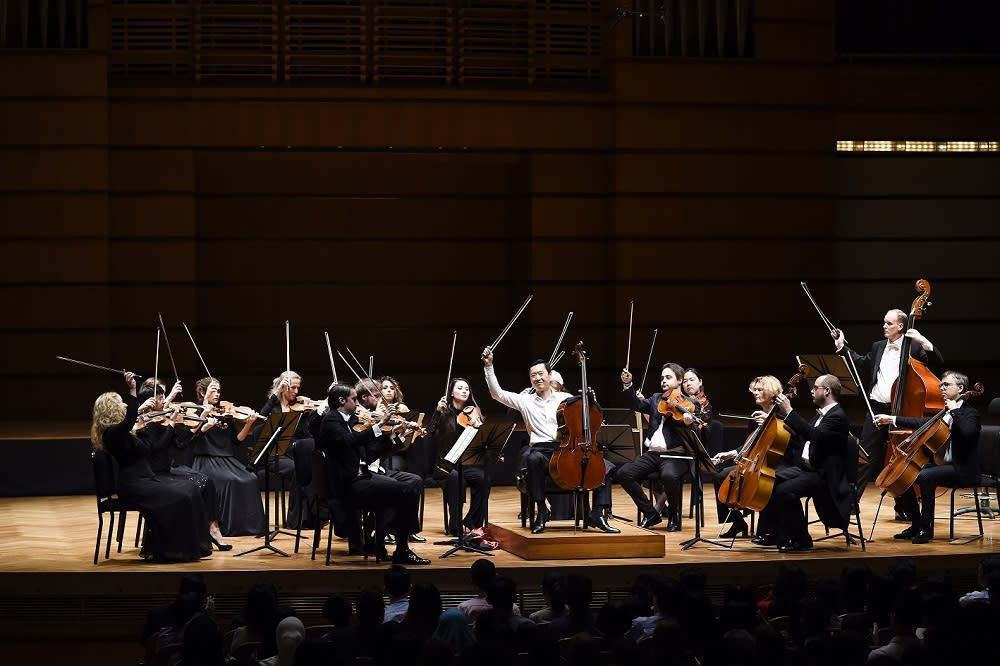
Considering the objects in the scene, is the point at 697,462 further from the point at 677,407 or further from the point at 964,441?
the point at 964,441

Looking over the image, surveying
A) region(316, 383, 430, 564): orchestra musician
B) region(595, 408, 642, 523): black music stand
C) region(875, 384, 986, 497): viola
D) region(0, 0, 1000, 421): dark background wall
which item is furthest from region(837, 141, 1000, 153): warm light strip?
region(316, 383, 430, 564): orchestra musician

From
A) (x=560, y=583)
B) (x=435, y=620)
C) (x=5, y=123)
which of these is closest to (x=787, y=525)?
(x=560, y=583)

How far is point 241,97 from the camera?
10992mm

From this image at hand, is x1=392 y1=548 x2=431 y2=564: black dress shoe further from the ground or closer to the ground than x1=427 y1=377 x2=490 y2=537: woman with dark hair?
closer to the ground

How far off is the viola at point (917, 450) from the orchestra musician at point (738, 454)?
79 centimetres

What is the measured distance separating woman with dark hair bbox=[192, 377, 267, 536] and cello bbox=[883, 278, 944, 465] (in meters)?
3.85

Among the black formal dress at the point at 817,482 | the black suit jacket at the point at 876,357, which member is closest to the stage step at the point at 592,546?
the black formal dress at the point at 817,482

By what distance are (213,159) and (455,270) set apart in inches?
94.9

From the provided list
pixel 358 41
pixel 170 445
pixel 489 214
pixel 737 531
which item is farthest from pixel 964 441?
pixel 358 41

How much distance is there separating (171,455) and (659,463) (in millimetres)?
2995

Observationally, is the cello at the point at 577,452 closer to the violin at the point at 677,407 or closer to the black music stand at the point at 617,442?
the black music stand at the point at 617,442

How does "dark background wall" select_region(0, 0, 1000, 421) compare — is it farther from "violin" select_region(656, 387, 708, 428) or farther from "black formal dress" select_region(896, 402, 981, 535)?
"black formal dress" select_region(896, 402, 981, 535)

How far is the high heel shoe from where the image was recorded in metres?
7.64

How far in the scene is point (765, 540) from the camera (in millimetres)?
7500
